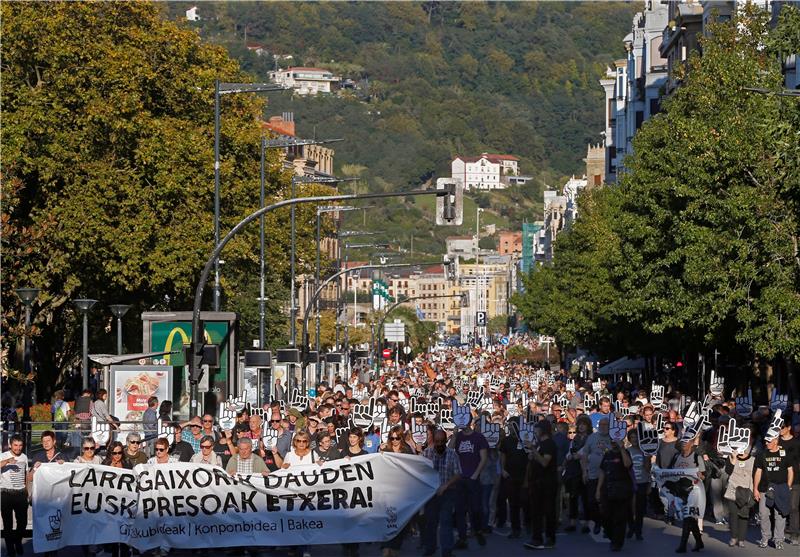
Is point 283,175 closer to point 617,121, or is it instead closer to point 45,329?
point 45,329

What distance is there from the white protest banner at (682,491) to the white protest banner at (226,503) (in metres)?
3.15

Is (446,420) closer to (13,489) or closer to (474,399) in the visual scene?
(474,399)

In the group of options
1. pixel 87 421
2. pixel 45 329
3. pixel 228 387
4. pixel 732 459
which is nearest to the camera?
pixel 732 459

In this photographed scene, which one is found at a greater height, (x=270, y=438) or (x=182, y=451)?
(x=182, y=451)

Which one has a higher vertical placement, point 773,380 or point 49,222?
point 49,222

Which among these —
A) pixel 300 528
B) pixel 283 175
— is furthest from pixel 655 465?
pixel 283 175

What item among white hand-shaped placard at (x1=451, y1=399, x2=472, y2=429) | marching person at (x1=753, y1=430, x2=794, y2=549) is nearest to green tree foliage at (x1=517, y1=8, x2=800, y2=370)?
white hand-shaped placard at (x1=451, y1=399, x2=472, y2=429)

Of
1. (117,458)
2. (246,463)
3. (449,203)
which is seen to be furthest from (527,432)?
(117,458)

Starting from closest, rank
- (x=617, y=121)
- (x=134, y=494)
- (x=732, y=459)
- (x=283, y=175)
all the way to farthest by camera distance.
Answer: (x=134, y=494), (x=732, y=459), (x=283, y=175), (x=617, y=121)

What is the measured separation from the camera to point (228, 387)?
3912cm

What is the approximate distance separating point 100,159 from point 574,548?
30313 millimetres

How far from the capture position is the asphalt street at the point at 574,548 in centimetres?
2073

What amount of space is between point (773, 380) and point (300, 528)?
37.7 meters

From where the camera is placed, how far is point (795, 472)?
72.4ft
